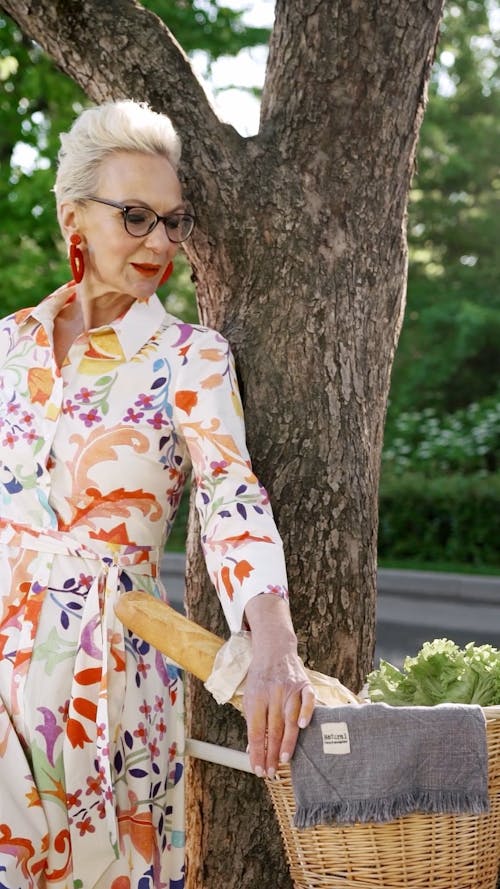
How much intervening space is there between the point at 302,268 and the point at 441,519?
1081cm

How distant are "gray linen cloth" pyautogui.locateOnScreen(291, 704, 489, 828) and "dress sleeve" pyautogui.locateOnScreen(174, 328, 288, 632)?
35cm

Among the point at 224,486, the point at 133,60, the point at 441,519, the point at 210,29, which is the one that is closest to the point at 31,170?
the point at 210,29

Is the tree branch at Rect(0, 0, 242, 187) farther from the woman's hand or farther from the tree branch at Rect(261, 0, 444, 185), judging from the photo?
the woman's hand

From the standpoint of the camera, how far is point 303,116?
338 centimetres

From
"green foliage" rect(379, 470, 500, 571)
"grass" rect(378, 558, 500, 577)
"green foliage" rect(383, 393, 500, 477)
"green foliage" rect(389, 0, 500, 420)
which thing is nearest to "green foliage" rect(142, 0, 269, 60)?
"green foliage" rect(379, 470, 500, 571)

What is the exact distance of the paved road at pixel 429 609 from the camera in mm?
9805

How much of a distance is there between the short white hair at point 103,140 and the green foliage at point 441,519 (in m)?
11.0

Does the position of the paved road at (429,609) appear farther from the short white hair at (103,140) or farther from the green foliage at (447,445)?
the short white hair at (103,140)

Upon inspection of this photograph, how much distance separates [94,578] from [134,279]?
2.24 feet

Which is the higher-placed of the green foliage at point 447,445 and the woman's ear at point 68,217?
the woman's ear at point 68,217

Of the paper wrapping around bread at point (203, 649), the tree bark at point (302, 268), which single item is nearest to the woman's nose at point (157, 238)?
the tree bark at point (302, 268)

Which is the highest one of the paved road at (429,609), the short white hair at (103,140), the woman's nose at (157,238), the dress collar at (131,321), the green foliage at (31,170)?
the green foliage at (31,170)

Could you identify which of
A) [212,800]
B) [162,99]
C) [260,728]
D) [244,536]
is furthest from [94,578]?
[162,99]

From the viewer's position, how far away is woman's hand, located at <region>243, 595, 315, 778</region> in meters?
1.94
